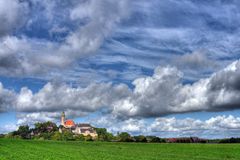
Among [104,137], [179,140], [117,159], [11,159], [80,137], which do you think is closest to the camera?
[11,159]

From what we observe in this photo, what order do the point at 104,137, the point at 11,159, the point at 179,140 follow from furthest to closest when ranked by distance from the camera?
the point at 104,137
the point at 179,140
the point at 11,159

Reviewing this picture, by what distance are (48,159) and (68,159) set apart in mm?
2275

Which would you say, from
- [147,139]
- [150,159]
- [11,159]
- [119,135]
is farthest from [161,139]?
[11,159]

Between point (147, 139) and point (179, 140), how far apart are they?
1603cm

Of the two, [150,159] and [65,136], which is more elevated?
[65,136]

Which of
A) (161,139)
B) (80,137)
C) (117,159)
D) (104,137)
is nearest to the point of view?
(117,159)

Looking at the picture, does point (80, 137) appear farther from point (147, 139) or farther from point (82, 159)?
point (82, 159)

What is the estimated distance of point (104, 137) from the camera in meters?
188

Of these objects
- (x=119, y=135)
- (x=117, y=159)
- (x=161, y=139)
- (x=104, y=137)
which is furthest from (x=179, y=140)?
(x=117, y=159)

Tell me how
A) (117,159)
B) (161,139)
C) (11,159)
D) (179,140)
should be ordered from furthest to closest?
1. (161,139)
2. (179,140)
3. (117,159)
4. (11,159)

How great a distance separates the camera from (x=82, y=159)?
44125 mm

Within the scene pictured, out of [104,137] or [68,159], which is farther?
[104,137]

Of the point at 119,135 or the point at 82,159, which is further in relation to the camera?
the point at 119,135

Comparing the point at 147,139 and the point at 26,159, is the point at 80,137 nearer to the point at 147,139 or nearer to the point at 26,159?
the point at 147,139
